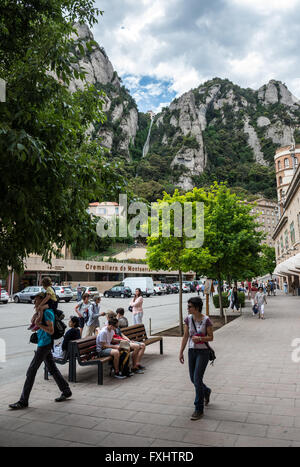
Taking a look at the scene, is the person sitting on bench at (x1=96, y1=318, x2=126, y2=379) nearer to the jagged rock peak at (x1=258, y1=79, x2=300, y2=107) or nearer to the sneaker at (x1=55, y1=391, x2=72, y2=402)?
the sneaker at (x1=55, y1=391, x2=72, y2=402)

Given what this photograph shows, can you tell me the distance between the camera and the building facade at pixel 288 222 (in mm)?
26984

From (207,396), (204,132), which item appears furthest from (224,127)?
(207,396)

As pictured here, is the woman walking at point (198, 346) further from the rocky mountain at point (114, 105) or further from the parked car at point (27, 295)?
the rocky mountain at point (114, 105)

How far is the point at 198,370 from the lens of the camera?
480 centimetres

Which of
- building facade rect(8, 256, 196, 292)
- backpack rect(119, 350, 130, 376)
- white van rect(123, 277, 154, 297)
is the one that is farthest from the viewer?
building facade rect(8, 256, 196, 292)

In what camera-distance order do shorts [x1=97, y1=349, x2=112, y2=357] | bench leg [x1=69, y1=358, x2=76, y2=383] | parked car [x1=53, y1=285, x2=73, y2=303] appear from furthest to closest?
1. parked car [x1=53, y1=285, x2=73, y2=303]
2. shorts [x1=97, y1=349, x2=112, y2=357]
3. bench leg [x1=69, y1=358, x2=76, y2=383]

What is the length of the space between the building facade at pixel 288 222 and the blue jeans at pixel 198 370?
16.3 metres

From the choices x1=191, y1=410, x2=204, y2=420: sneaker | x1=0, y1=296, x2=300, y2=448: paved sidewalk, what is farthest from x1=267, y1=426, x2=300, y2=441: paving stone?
x1=191, y1=410, x2=204, y2=420: sneaker

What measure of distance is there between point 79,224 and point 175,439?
292 cm

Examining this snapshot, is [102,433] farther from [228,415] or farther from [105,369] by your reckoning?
[105,369]

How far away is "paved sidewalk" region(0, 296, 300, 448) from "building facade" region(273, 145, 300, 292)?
14.4 meters

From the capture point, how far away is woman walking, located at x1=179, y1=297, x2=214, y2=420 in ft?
15.5

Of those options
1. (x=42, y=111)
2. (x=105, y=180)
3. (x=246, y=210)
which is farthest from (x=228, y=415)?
(x=246, y=210)
